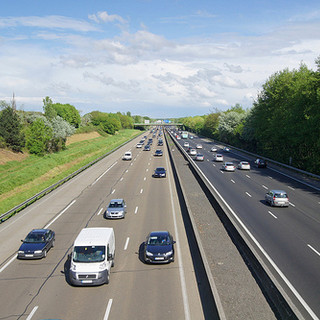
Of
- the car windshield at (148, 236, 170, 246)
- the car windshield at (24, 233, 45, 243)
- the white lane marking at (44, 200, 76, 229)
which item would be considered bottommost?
the white lane marking at (44, 200, 76, 229)

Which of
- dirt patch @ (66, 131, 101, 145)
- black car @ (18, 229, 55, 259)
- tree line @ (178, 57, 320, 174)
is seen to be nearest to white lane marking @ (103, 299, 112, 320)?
black car @ (18, 229, 55, 259)

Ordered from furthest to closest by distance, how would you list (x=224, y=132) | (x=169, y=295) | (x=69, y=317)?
(x=224, y=132), (x=169, y=295), (x=69, y=317)

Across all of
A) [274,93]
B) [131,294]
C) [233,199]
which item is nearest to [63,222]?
[131,294]

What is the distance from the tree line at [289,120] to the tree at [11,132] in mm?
47103

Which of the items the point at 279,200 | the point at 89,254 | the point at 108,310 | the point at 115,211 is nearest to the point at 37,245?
the point at 89,254

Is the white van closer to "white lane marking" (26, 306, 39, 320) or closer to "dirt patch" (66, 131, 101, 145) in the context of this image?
"white lane marking" (26, 306, 39, 320)

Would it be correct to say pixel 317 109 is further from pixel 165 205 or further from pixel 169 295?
pixel 169 295

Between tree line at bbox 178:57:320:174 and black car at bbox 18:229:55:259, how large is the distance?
3439cm

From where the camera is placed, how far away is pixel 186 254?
17.9 m

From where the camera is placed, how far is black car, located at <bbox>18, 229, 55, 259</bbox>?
17.1 metres

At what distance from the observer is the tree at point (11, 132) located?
62844 mm

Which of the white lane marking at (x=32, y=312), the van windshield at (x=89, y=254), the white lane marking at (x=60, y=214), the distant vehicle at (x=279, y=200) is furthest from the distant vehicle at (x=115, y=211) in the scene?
the distant vehicle at (x=279, y=200)

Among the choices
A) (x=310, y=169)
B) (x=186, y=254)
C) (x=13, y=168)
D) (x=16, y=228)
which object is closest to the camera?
(x=186, y=254)

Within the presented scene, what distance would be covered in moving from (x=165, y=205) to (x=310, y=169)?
27.1 m
